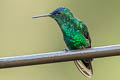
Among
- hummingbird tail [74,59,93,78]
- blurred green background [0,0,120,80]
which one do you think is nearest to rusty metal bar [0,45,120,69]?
hummingbird tail [74,59,93,78]

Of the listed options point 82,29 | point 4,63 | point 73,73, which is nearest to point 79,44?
point 82,29

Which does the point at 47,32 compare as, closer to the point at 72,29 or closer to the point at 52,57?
the point at 72,29

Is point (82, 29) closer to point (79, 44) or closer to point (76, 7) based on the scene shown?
point (79, 44)

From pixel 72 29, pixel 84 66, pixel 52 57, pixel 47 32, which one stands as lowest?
pixel 47 32

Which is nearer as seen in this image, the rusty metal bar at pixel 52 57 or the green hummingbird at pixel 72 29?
the rusty metal bar at pixel 52 57

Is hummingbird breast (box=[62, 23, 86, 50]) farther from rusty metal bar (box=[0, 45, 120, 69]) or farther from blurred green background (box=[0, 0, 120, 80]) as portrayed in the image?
blurred green background (box=[0, 0, 120, 80])

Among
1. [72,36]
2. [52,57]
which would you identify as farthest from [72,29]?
[52,57]

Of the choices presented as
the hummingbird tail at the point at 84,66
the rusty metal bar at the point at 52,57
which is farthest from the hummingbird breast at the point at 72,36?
the rusty metal bar at the point at 52,57

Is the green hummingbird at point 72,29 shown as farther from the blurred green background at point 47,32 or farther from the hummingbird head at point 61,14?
the blurred green background at point 47,32
